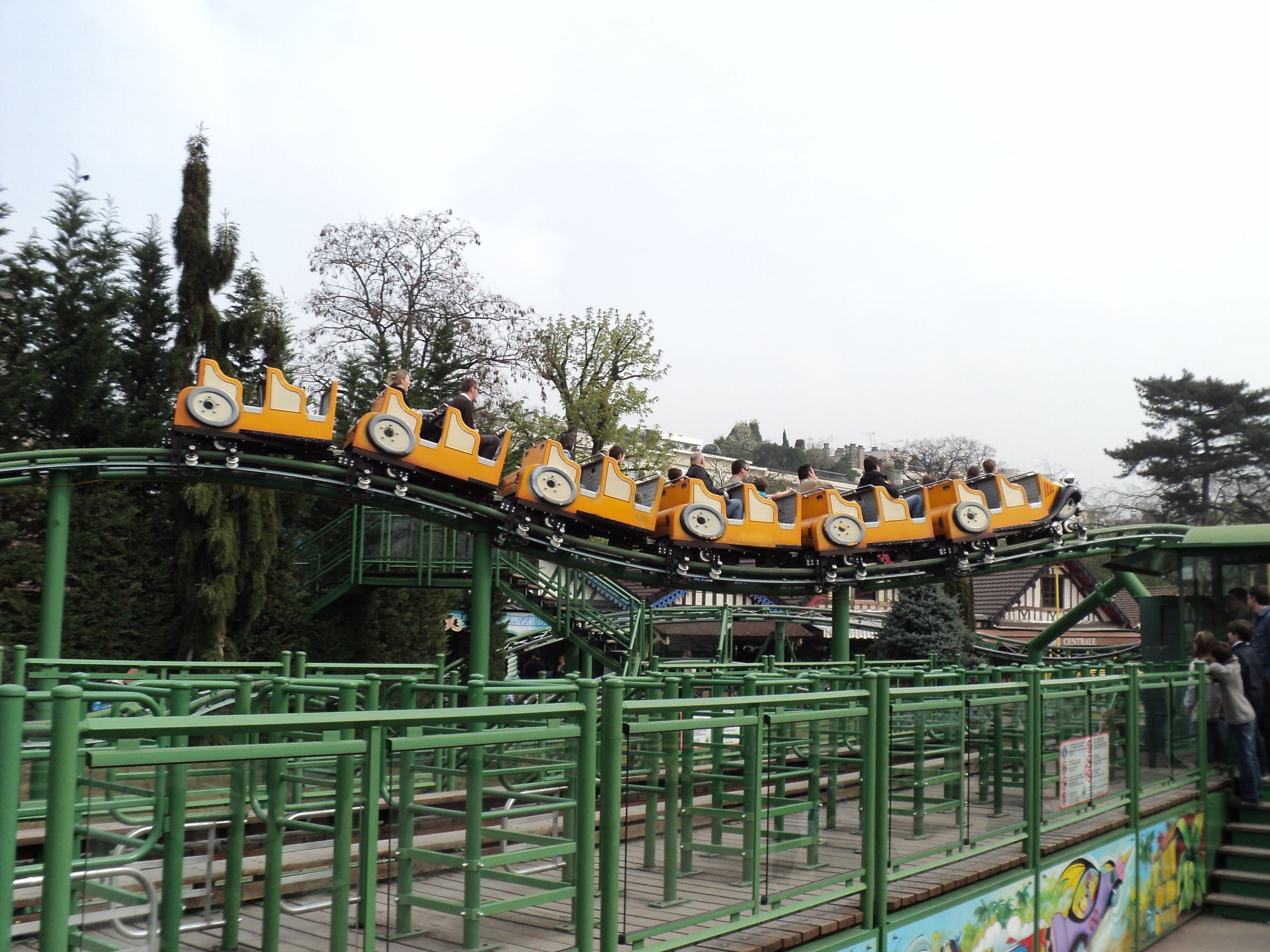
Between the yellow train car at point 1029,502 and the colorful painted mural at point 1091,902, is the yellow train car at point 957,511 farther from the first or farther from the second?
the colorful painted mural at point 1091,902

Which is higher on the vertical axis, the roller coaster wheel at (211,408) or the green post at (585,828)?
the roller coaster wheel at (211,408)

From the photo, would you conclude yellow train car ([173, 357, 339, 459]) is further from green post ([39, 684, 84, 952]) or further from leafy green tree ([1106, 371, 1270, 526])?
leafy green tree ([1106, 371, 1270, 526])

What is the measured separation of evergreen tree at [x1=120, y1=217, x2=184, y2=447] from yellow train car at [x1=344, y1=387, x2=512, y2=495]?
5003mm

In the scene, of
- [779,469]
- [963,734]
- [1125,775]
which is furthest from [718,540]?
[779,469]

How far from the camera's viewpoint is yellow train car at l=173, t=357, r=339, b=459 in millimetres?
12867

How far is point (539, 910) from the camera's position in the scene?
182 inches

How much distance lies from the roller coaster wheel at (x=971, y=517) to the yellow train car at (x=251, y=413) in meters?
9.91

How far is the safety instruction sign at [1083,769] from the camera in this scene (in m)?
8.57

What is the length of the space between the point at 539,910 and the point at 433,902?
502 mm

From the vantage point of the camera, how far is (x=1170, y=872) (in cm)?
1041

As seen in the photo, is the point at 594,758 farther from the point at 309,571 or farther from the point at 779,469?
the point at 779,469

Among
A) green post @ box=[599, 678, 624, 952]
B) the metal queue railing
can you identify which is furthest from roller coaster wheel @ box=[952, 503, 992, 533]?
green post @ box=[599, 678, 624, 952]

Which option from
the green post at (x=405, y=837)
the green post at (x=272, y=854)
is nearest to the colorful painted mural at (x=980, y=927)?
the green post at (x=405, y=837)

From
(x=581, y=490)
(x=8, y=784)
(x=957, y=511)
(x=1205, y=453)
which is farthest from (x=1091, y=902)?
(x=1205, y=453)
